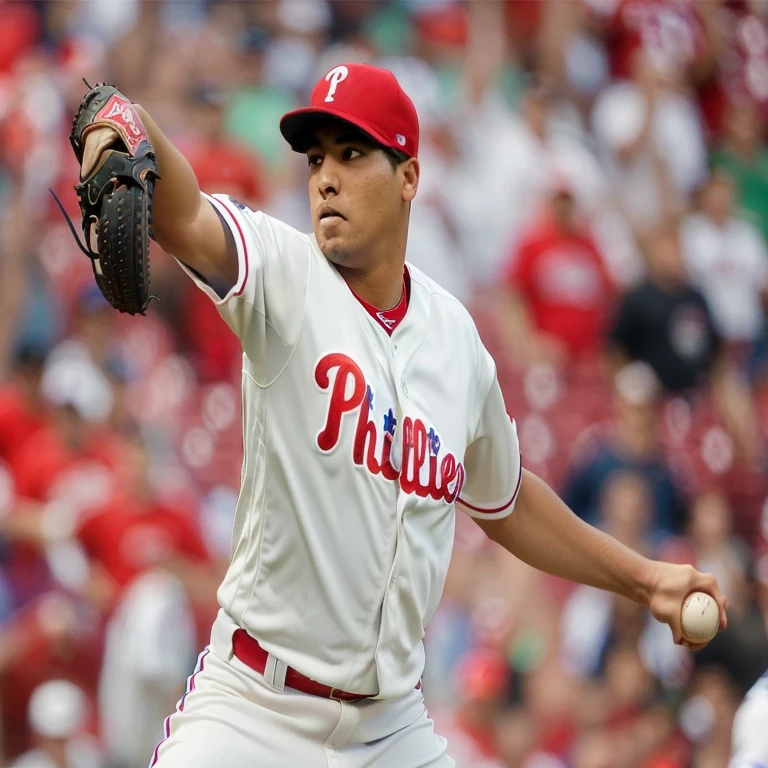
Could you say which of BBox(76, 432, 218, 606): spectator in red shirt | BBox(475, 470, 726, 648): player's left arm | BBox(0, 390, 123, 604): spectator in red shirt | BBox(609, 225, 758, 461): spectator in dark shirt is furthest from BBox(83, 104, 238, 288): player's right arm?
BBox(609, 225, 758, 461): spectator in dark shirt

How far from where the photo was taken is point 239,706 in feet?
10.6

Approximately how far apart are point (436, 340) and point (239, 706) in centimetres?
95

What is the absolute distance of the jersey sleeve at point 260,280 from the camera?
9.91 ft

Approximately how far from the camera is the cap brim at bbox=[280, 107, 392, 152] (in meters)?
3.22

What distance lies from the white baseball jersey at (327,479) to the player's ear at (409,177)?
297 millimetres

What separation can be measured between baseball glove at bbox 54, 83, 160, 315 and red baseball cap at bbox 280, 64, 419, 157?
504mm

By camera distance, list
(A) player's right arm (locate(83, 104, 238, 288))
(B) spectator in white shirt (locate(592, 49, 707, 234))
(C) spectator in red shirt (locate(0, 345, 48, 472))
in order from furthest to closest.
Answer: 1. (B) spectator in white shirt (locate(592, 49, 707, 234))
2. (C) spectator in red shirt (locate(0, 345, 48, 472))
3. (A) player's right arm (locate(83, 104, 238, 288))

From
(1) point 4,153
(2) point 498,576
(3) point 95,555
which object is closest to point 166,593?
(3) point 95,555

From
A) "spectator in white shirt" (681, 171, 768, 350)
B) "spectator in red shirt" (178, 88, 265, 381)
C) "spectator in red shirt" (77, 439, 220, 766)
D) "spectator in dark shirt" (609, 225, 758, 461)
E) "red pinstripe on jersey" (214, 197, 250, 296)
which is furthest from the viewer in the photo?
"spectator in white shirt" (681, 171, 768, 350)

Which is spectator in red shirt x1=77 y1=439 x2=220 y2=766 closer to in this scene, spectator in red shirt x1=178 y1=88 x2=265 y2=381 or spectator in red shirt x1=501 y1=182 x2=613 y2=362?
spectator in red shirt x1=178 y1=88 x2=265 y2=381

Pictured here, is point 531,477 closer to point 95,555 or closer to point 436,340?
point 436,340

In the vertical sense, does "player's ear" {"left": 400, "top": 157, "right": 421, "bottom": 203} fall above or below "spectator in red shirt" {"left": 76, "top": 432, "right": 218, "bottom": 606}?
above

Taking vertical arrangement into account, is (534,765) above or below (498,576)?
below

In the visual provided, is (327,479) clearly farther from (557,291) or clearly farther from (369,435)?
(557,291)
